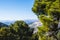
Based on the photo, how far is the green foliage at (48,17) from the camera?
51.1 ft

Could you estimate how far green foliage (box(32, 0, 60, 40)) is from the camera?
51.1ft

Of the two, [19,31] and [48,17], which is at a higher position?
[48,17]

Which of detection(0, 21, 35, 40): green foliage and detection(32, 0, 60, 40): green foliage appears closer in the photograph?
detection(32, 0, 60, 40): green foliage

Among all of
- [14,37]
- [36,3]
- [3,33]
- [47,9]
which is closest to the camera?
[47,9]

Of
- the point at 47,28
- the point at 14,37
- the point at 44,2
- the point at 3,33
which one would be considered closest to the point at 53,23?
the point at 47,28

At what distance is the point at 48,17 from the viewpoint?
16.3 m

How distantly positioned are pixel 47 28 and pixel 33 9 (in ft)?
8.03

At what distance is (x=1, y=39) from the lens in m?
43.2

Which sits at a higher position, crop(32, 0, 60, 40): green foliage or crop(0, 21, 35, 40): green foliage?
crop(32, 0, 60, 40): green foliage

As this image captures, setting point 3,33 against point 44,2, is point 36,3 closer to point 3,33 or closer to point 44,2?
point 44,2

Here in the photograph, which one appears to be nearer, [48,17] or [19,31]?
[48,17]

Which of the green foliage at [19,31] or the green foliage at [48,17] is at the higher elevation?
the green foliage at [48,17]

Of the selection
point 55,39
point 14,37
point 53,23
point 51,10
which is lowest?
point 14,37

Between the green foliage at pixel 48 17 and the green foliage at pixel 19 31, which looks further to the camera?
the green foliage at pixel 19 31
